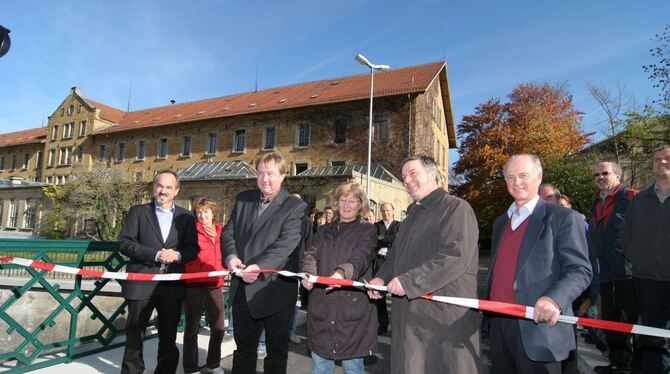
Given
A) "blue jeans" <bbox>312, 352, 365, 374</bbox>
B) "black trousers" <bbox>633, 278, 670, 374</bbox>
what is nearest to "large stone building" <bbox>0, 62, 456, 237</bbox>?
"black trousers" <bbox>633, 278, 670, 374</bbox>

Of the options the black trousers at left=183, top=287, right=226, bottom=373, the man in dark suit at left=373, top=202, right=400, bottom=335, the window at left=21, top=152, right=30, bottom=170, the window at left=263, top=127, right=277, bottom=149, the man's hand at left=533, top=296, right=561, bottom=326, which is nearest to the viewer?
the man's hand at left=533, top=296, right=561, bottom=326

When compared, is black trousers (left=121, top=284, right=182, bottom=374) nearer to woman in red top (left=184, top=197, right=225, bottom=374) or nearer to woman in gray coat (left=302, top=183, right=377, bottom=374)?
woman in red top (left=184, top=197, right=225, bottom=374)

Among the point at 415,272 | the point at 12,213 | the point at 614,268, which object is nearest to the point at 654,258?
the point at 614,268

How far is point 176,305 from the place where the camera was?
4297 mm

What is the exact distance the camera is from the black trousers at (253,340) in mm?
3619

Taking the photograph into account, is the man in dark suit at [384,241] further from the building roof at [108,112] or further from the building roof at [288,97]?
the building roof at [108,112]

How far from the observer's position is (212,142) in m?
37.5

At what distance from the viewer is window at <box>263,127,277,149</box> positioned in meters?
34.6

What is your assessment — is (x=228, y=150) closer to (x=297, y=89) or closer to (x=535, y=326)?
(x=297, y=89)

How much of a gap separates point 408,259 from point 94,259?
420cm

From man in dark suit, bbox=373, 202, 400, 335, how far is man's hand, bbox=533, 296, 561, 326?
4105mm

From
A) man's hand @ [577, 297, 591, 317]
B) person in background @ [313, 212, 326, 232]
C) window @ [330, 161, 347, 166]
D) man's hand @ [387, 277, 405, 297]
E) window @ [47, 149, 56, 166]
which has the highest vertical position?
window @ [47, 149, 56, 166]

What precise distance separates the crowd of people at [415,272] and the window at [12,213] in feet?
144

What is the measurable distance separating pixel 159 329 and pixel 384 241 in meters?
4.09
